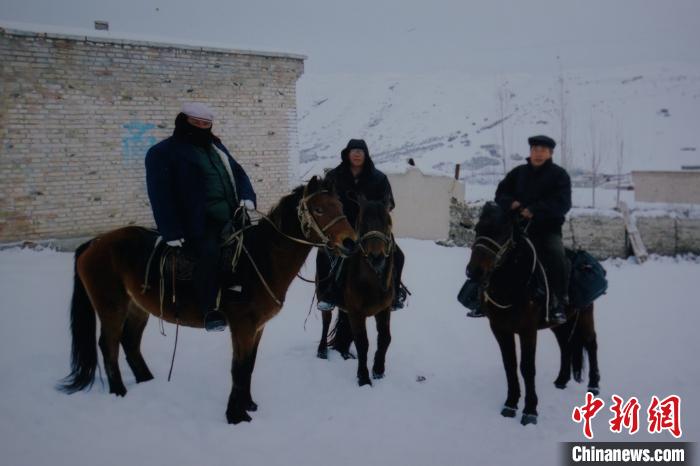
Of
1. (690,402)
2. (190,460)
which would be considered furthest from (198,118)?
(690,402)

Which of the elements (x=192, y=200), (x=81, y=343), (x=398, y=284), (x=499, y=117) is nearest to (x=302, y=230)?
(x=192, y=200)

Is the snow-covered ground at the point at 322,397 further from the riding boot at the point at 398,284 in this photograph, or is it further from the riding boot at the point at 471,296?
the riding boot at the point at 471,296

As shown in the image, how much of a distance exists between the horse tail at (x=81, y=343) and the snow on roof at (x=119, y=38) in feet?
24.8

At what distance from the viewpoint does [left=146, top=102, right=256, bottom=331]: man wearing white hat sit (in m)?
3.85

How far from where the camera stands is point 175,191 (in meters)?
3.93

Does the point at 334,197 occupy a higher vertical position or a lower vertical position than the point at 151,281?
higher

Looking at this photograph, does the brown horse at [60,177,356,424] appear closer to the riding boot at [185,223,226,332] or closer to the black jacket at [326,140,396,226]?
the riding boot at [185,223,226,332]

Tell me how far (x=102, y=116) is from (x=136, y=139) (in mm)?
817

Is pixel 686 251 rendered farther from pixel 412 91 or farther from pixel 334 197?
pixel 412 91

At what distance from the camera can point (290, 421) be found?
4.15 meters

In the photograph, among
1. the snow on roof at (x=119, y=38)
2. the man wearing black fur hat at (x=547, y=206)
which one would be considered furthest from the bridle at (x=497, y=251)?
the snow on roof at (x=119, y=38)

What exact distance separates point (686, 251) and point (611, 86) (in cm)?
4724

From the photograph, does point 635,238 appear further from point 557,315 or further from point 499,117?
point 499,117

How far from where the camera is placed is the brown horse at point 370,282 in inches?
175
